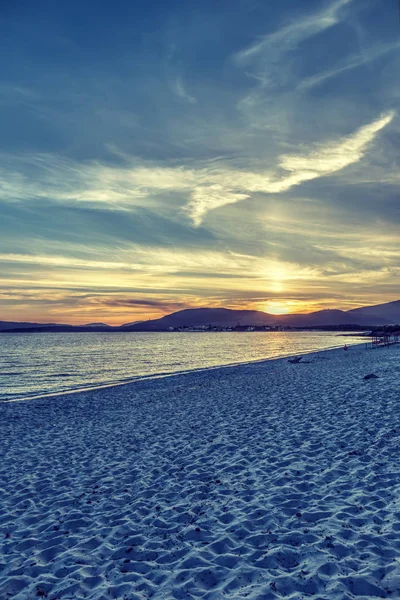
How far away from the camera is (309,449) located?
12.5 m

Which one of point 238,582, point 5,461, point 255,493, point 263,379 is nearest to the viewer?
point 238,582

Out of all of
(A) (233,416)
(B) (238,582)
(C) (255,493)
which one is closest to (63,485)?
(C) (255,493)

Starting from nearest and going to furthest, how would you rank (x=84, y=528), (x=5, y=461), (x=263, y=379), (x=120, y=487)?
(x=84, y=528)
(x=120, y=487)
(x=5, y=461)
(x=263, y=379)

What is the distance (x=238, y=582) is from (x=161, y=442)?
9.31 m

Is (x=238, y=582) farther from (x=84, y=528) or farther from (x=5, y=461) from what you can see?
(x=5, y=461)

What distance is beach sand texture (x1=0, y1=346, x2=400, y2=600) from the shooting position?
6352 millimetres

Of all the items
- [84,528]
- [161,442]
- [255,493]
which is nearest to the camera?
[84,528]

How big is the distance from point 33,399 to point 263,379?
18.1m

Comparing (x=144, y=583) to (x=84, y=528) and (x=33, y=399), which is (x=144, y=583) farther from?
(x=33, y=399)

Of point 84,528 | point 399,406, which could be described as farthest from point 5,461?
point 399,406

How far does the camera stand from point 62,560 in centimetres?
726

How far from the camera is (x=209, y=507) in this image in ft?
29.7

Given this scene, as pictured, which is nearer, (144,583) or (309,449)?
(144,583)

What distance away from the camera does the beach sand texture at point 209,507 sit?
6.35m
